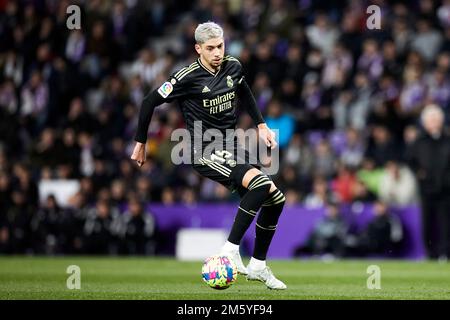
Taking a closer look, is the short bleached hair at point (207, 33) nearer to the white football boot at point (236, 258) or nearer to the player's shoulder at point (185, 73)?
the player's shoulder at point (185, 73)

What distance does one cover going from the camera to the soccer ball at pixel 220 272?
31.8ft

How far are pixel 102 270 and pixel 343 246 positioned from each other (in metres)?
5.80

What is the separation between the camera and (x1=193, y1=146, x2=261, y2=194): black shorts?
10.2 m

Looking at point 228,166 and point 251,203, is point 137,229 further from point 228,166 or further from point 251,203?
point 251,203

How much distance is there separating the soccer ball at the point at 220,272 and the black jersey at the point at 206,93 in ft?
4.82

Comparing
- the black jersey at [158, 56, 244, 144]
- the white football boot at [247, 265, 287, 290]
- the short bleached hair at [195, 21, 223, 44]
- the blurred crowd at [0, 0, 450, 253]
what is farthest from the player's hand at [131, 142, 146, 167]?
the blurred crowd at [0, 0, 450, 253]

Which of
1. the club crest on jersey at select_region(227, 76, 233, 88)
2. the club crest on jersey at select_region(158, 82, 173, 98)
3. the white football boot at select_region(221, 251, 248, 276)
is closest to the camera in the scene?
the white football boot at select_region(221, 251, 248, 276)

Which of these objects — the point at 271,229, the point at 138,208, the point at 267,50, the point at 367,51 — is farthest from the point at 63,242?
the point at 271,229

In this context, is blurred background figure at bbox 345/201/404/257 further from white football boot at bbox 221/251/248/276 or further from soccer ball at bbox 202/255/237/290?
soccer ball at bbox 202/255/237/290

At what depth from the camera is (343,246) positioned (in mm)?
18562

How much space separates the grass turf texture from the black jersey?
180 cm

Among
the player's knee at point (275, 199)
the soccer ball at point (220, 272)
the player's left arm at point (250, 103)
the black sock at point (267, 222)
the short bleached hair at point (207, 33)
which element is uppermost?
the short bleached hair at point (207, 33)

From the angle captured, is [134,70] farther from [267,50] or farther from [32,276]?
[32,276]

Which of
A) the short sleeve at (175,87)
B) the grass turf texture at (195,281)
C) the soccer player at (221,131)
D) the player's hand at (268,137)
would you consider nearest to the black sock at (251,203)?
the soccer player at (221,131)
